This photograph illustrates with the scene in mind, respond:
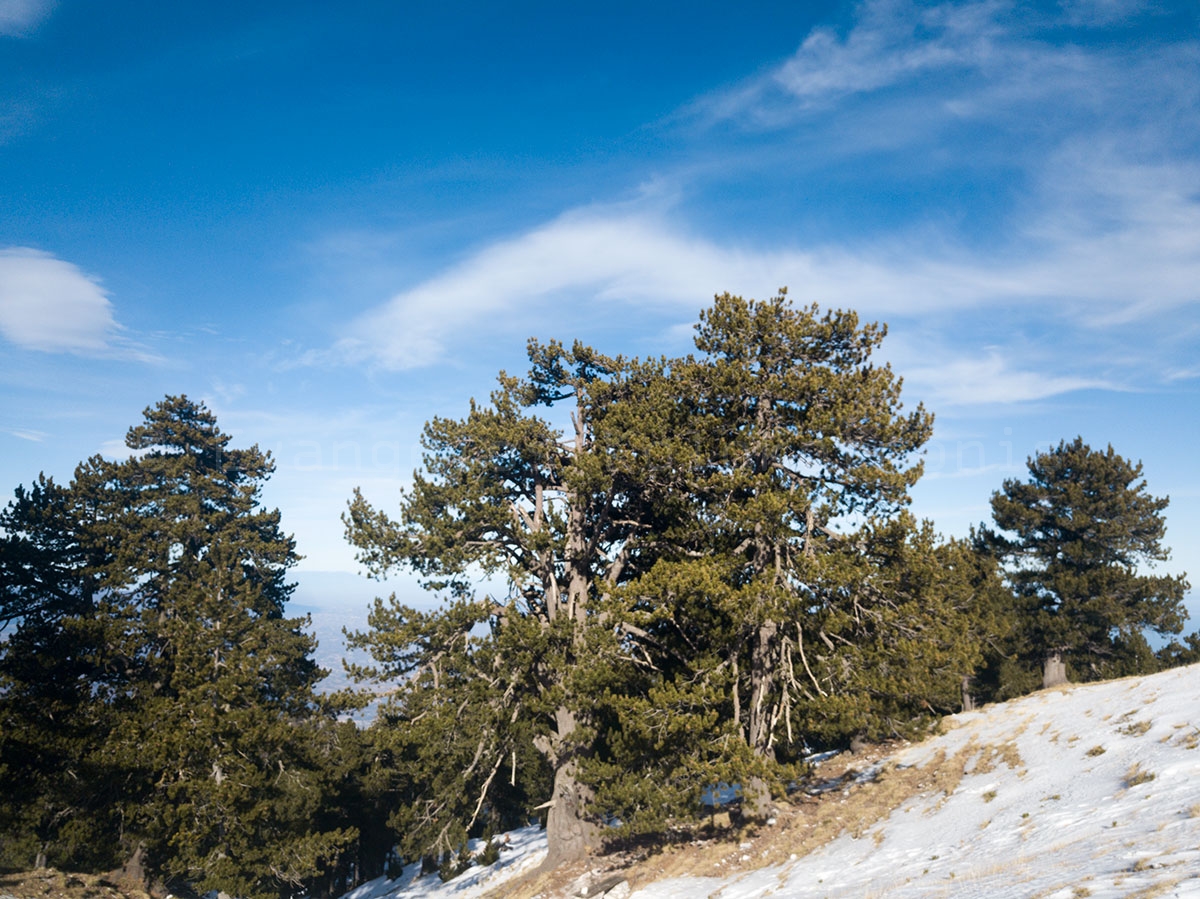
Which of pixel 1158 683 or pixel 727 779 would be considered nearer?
pixel 727 779

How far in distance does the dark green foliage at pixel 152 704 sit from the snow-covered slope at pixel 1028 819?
7956 millimetres

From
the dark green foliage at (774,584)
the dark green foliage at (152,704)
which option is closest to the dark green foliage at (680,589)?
the dark green foliage at (774,584)

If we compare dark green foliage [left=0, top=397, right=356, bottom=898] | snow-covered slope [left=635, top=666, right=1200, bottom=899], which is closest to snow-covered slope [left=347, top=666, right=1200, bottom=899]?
snow-covered slope [left=635, top=666, right=1200, bottom=899]

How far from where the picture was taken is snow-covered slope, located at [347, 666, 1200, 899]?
26.7ft

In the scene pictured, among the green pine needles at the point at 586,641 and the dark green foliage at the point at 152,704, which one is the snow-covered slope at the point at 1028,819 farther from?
the dark green foliage at the point at 152,704

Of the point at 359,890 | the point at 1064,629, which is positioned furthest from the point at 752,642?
the point at 359,890

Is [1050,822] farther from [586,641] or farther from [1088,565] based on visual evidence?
[1088,565]

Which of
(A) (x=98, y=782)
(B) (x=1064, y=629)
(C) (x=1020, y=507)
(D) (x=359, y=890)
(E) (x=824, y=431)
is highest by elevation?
(E) (x=824, y=431)

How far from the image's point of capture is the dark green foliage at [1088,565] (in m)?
31.0

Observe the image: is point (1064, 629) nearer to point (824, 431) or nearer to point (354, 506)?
point (824, 431)

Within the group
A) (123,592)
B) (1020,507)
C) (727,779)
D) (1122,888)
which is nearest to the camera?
(1122,888)

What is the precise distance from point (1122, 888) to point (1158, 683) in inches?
576

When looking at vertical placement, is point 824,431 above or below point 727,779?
above

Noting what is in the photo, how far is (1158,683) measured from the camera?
58.1ft
